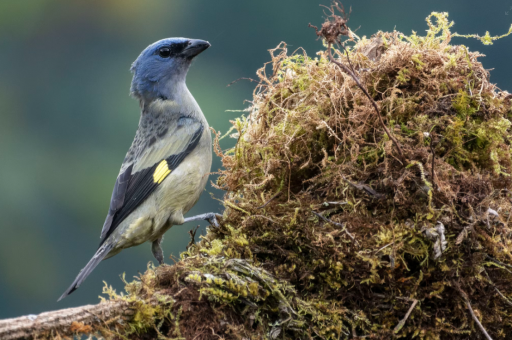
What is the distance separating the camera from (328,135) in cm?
301

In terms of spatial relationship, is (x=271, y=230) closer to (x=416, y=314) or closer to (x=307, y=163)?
(x=307, y=163)

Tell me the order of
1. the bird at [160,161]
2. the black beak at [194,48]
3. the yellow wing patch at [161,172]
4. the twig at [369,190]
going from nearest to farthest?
1. the twig at [369,190]
2. the bird at [160,161]
3. the yellow wing patch at [161,172]
4. the black beak at [194,48]

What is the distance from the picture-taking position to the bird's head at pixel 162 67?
502 cm

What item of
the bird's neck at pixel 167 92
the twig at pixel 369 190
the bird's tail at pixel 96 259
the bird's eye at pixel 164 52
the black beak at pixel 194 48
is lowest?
the bird's tail at pixel 96 259

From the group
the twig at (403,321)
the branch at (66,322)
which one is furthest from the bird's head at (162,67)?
the twig at (403,321)

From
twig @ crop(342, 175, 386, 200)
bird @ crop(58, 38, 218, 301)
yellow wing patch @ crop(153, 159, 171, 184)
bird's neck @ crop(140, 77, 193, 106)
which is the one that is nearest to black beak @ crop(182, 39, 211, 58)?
bird @ crop(58, 38, 218, 301)

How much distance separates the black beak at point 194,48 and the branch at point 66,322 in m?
3.26

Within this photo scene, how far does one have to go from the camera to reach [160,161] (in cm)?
447

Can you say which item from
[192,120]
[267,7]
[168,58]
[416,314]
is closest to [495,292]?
[416,314]

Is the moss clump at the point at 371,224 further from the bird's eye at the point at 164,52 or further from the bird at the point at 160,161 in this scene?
the bird's eye at the point at 164,52

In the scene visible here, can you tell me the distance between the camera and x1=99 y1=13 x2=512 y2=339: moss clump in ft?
8.11

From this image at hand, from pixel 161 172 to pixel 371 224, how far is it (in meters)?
2.27

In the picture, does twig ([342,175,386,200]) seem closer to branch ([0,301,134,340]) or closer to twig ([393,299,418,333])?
twig ([393,299,418,333])

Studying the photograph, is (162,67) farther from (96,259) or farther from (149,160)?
(96,259)
